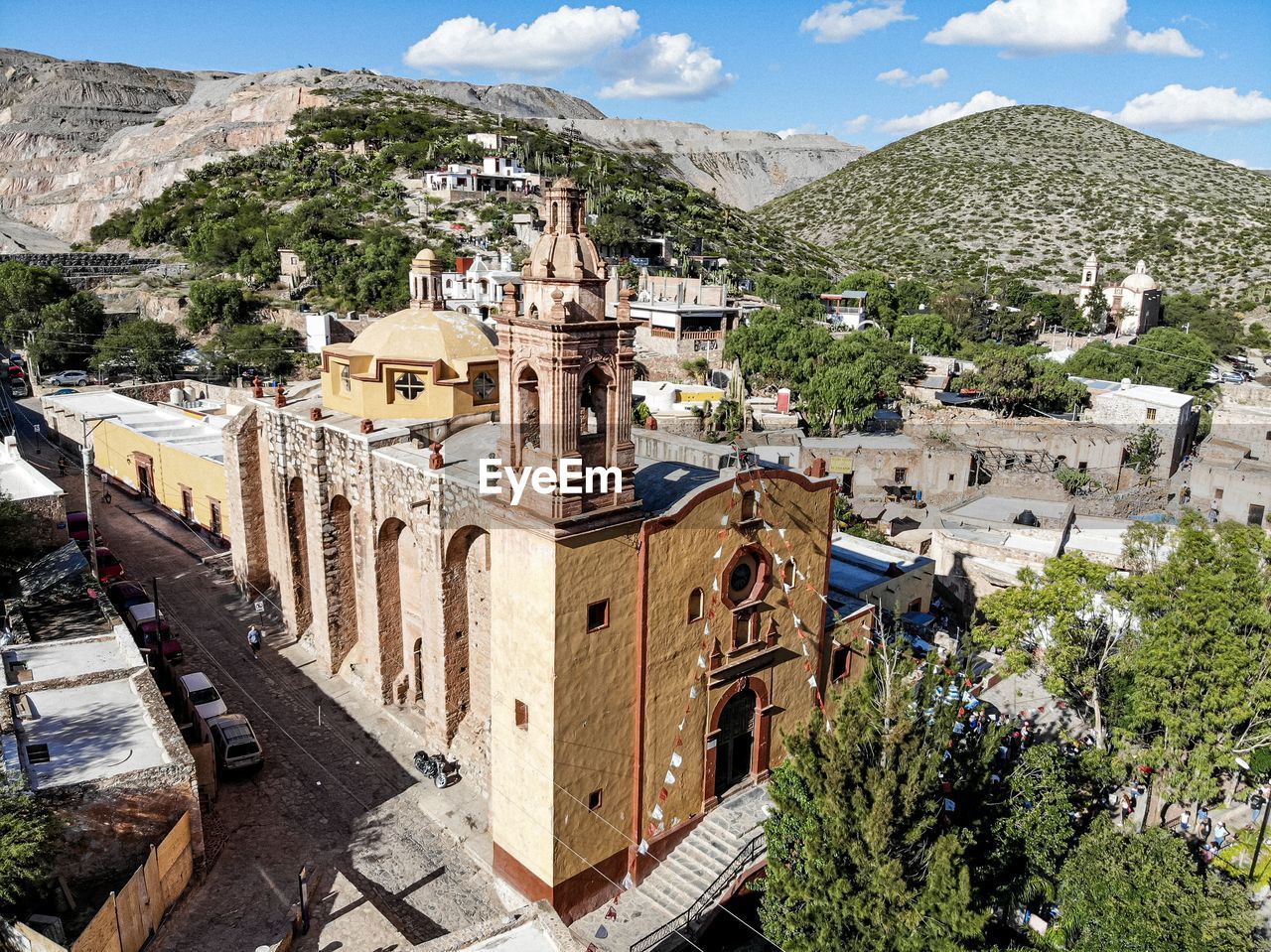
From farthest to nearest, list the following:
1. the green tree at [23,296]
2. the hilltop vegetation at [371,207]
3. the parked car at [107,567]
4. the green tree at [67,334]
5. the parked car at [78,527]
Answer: the hilltop vegetation at [371,207], the green tree at [23,296], the green tree at [67,334], the parked car at [78,527], the parked car at [107,567]

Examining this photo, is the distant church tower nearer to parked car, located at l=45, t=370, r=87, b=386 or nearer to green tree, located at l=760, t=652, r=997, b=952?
green tree, located at l=760, t=652, r=997, b=952

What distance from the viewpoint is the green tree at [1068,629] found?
62.5 feet

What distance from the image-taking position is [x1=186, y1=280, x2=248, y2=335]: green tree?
68.5 m

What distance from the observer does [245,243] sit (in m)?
84.2

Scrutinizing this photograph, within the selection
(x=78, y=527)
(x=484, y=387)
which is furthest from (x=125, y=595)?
(x=484, y=387)

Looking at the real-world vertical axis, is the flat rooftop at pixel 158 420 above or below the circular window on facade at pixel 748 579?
below

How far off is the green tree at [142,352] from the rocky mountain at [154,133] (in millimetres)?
63691

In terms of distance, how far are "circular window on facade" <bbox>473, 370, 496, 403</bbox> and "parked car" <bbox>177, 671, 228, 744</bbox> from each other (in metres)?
9.87

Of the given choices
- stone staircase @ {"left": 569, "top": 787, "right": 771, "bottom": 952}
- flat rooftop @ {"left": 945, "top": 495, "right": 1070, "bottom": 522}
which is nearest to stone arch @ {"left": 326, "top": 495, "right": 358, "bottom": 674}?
stone staircase @ {"left": 569, "top": 787, "right": 771, "bottom": 952}

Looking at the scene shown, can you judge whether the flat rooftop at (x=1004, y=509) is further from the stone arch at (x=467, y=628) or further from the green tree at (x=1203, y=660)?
the stone arch at (x=467, y=628)

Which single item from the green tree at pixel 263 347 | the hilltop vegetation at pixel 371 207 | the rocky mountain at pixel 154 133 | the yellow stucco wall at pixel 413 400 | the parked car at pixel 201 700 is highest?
the rocky mountain at pixel 154 133

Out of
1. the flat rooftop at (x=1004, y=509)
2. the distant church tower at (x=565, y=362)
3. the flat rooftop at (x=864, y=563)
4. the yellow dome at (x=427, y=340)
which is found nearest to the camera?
the distant church tower at (x=565, y=362)

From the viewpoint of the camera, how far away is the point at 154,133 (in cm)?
13925

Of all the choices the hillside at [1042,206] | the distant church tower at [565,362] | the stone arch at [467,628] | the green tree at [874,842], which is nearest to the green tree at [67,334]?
the stone arch at [467,628]
